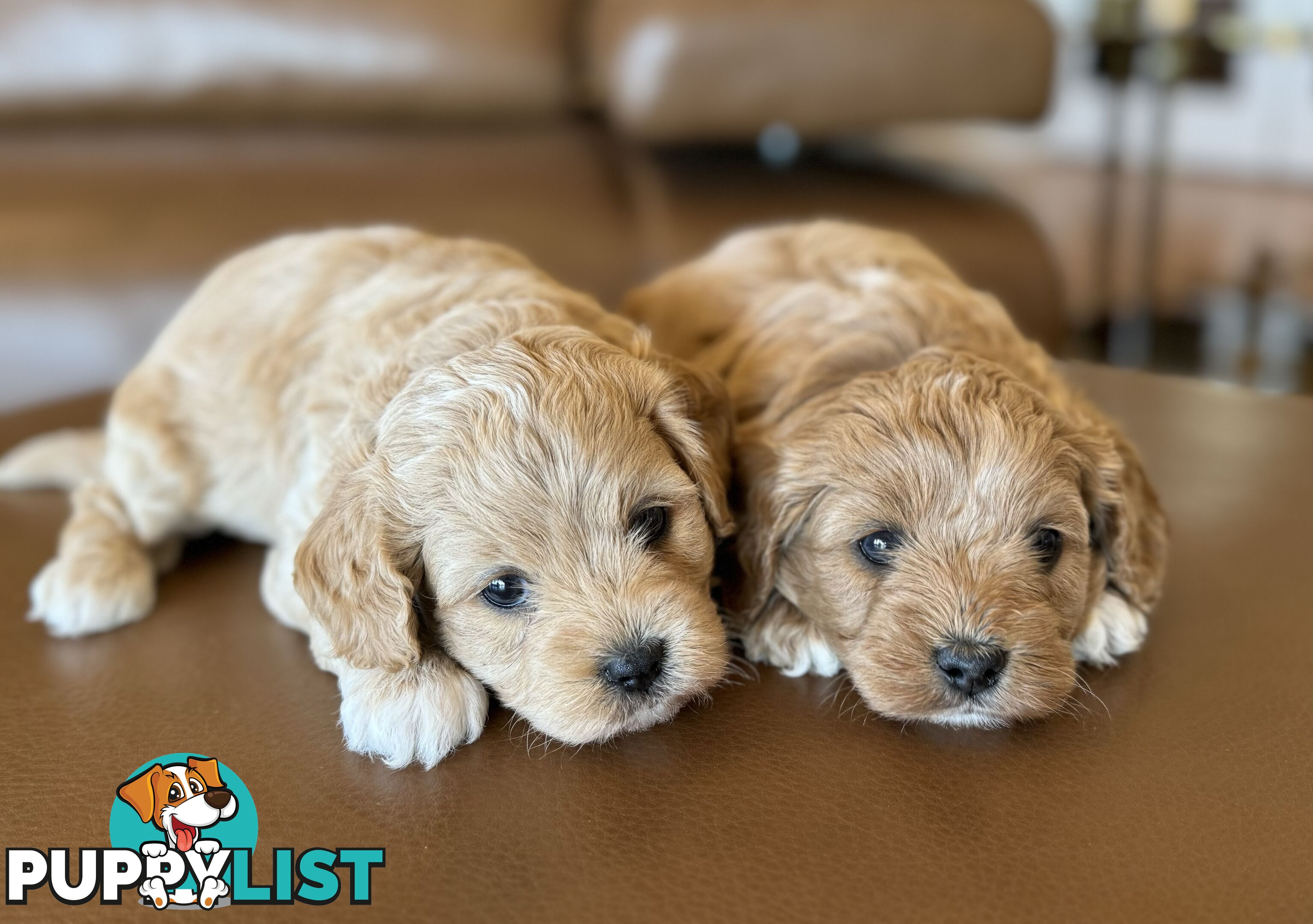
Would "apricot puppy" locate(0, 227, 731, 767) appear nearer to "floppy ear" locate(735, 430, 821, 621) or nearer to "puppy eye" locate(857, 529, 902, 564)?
"floppy ear" locate(735, 430, 821, 621)

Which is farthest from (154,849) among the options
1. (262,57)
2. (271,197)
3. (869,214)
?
(262,57)

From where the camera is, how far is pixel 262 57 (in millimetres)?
4293

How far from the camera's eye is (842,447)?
2.10 meters

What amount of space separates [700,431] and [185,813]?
108 cm

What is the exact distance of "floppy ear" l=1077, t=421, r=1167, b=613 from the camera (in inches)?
84.0

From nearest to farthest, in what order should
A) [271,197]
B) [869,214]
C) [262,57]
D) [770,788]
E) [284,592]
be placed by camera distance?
[770,788] < [284,592] < [271,197] < [869,214] < [262,57]

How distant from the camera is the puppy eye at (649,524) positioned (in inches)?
80.5

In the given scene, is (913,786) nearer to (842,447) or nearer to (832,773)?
(832,773)

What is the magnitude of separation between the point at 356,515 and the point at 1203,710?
1.50m

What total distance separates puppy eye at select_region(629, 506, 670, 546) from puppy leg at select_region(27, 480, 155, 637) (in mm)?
1207

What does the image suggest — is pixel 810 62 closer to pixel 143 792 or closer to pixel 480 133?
pixel 480 133

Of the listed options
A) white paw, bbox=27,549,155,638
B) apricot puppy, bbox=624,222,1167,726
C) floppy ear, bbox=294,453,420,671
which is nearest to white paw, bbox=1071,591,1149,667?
apricot puppy, bbox=624,222,1167,726

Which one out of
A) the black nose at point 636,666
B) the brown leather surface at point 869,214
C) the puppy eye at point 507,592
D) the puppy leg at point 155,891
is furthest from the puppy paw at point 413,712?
the brown leather surface at point 869,214

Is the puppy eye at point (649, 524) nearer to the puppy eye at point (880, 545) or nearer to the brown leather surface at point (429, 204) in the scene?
the puppy eye at point (880, 545)
